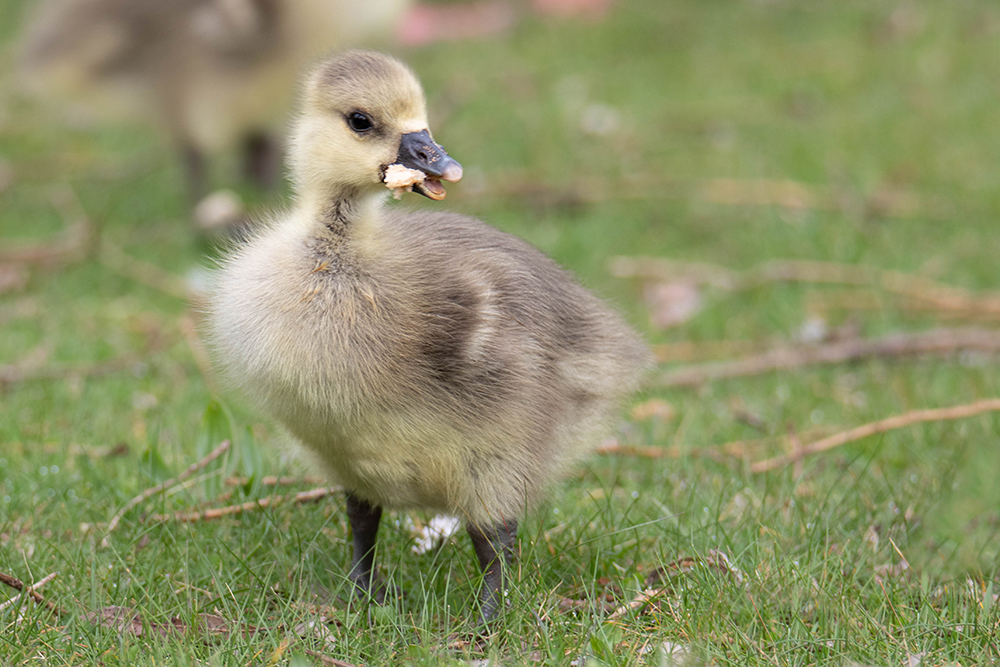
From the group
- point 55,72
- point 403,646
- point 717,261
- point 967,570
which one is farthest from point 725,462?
point 55,72

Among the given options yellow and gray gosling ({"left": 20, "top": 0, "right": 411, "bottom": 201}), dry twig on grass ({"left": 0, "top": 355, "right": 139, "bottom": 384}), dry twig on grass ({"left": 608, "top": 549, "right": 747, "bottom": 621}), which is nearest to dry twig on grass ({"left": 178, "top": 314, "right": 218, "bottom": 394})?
dry twig on grass ({"left": 0, "top": 355, "right": 139, "bottom": 384})

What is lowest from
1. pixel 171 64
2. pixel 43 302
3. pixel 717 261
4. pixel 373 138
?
pixel 43 302

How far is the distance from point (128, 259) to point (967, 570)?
446 cm

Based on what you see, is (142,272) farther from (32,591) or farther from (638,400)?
(32,591)

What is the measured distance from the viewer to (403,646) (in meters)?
2.39

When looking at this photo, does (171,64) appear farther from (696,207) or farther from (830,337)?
(830,337)

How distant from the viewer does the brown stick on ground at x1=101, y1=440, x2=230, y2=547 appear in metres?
2.88

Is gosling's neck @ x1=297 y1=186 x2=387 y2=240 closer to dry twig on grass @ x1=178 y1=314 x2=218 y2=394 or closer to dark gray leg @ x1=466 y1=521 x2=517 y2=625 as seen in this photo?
dark gray leg @ x1=466 y1=521 x2=517 y2=625

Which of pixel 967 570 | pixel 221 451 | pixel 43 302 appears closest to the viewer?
pixel 967 570

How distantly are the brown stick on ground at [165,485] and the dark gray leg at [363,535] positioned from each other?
0.58 meters

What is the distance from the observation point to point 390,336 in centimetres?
240

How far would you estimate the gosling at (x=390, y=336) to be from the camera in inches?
93.6

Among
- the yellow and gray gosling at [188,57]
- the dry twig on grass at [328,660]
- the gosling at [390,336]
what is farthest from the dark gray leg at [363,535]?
the yellow and gray gosling at [188,57]

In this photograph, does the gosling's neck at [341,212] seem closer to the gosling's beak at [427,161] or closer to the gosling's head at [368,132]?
the gosling's head at [368,132]
